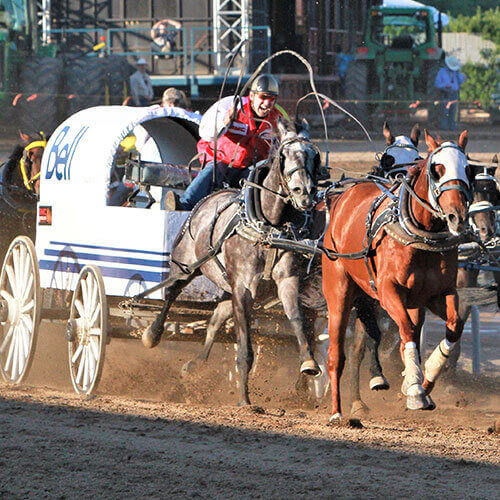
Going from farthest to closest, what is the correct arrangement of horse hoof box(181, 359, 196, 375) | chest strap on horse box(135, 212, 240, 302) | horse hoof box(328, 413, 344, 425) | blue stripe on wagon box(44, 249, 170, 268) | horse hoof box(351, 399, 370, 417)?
horse hoof box(181, 359, 196, 375) < blue stripe on wagon box(44, 249, 170, 268) < chest strap on horse box(135, 212, 240, 302) < horse hoof box(351, 399, 370, 417) < horse hoof box(328, 413, 344, 425)

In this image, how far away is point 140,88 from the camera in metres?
22.7

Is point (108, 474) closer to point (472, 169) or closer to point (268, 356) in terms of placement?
point (472, 169)

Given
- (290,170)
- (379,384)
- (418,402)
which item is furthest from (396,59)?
(418,402)

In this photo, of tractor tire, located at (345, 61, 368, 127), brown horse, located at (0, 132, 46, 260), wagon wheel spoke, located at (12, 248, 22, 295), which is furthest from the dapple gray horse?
tractor tire, located at (345, 61, 368, 127)

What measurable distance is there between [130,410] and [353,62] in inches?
816

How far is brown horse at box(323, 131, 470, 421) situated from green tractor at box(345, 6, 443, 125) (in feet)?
60.2

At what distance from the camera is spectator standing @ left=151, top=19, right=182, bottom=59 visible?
25766 mm

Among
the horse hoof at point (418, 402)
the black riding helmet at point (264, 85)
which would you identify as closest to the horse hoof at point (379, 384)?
the horse hoof at point (418, 402)

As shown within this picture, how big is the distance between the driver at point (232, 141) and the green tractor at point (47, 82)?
13322 millimetres

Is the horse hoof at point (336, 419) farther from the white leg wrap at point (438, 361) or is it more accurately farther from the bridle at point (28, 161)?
the bridle at point (28, 161)

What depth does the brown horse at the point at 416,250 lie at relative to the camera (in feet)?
21.9

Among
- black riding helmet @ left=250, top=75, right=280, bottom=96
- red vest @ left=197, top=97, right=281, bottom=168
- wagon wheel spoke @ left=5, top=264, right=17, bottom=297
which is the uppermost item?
black riding helmet @ left=250, top=75, right=280, bottom=96

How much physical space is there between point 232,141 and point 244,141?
0.09 m

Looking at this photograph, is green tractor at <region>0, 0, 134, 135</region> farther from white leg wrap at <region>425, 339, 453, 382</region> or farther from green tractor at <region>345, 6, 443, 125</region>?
white leg wrap at <region>425, 339, 453, 382</region>
